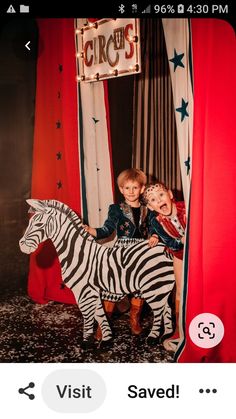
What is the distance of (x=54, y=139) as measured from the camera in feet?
7.34

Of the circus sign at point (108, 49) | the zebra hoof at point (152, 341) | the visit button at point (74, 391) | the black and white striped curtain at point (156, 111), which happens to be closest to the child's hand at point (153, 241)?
the zebra hoof at point (152, 341)

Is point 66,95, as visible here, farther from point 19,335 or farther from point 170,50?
point 19,335

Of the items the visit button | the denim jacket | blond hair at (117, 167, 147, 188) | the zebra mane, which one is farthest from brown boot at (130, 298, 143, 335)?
the visit button

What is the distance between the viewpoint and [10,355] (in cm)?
163

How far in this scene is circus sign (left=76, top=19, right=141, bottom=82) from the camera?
1540mm

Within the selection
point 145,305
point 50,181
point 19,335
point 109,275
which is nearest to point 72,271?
point 109,275

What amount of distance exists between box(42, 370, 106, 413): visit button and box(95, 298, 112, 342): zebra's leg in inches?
26.4

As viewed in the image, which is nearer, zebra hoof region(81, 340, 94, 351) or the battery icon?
the battery icon

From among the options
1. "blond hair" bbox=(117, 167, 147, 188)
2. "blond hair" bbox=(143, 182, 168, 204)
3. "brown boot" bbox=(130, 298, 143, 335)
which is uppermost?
"blond hair" bbox=(117, 167, 147, 188)

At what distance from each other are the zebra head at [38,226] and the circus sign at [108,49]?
1.90 ft

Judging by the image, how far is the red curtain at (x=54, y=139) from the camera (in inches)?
81.1

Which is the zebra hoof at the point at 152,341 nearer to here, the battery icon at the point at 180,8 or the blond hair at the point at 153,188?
the blond hair at the point at 153,188

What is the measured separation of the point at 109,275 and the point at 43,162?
821 mm

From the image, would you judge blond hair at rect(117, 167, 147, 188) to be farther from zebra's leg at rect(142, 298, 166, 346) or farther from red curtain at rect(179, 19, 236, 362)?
zebra's leg at rect(142, 298, 166, 346)
